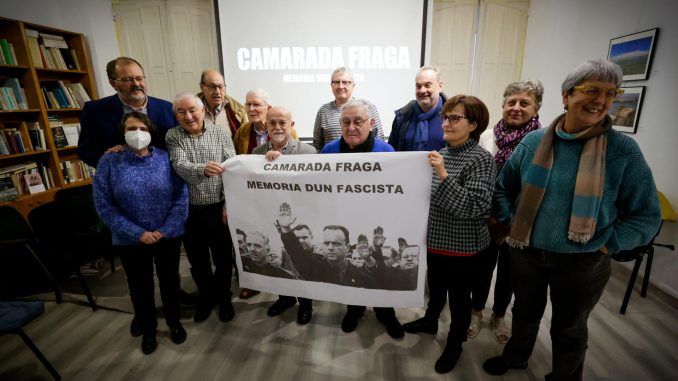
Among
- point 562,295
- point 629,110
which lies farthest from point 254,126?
point 629,110

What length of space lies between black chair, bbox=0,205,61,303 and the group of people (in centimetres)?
116

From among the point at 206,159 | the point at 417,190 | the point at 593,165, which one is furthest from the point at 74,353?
the point at 593,165

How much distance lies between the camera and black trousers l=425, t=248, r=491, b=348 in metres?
1.66

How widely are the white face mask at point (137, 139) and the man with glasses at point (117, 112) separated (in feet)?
0.75

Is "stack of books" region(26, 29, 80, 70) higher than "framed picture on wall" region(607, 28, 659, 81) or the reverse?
higher

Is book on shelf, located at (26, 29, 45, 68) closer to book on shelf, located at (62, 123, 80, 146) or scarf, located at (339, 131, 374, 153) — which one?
book on shelf, located at (62, 123, 80, 146)

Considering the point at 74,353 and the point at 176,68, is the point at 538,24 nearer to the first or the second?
the point at 176,68

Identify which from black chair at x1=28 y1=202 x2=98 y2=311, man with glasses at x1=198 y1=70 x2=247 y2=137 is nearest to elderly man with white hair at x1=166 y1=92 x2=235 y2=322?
man with glasses at x1=198 y1=70 x2=247 y2=137

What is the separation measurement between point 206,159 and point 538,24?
5.02 meters

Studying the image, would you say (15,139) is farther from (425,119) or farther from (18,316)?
(425,119)

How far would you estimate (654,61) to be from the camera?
8.96 ft

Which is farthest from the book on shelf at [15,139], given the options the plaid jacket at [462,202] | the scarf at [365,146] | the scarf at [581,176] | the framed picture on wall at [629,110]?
the framed picture on wall at [629,110]

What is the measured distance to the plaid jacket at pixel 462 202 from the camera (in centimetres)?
145

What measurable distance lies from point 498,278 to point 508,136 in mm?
1021
